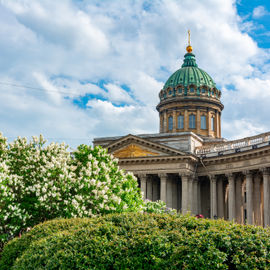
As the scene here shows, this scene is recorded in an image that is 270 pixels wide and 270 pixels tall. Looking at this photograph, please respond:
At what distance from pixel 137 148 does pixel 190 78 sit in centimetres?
2246

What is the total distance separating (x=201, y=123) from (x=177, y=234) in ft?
175

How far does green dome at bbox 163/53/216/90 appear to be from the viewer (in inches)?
2630

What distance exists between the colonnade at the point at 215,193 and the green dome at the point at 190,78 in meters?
21.0

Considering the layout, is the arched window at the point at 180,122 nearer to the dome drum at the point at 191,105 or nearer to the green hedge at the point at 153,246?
the dome drum at the point at 191,105

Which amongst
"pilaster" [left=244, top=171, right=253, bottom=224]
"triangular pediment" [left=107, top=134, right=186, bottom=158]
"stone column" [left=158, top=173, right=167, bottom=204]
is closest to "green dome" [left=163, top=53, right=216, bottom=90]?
"triangular pediment" [left=107, top=134, right=186, bottom=158]

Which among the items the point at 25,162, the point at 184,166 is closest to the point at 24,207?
the point at 25,162

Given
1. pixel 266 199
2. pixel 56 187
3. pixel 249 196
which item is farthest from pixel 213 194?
pixel 56 187

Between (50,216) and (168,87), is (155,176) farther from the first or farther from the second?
(50,216)

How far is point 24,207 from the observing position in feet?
75.3

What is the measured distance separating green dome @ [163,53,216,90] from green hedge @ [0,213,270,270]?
5510 centimetres

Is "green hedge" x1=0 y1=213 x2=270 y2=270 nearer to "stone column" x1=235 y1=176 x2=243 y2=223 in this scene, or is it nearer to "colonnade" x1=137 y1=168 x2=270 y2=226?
"colonnade" x1=137 y1=168 x2=270 y2=226

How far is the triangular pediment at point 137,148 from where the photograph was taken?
159 feet

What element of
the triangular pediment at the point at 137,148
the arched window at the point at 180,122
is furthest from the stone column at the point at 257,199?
the arched window at the point at 180,122

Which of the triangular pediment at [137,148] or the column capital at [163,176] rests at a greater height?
the triangular pediment at [137,148]
